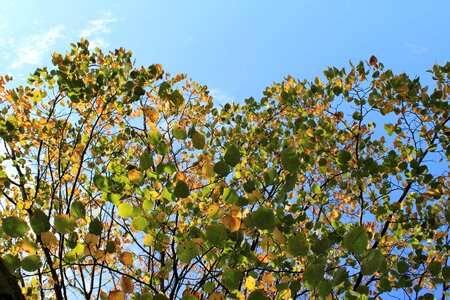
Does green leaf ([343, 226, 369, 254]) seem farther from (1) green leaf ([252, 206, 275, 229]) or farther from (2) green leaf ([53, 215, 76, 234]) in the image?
(2) green leaf ([53, 215, 76, 234])

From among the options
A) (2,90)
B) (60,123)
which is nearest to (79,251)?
(60,123)

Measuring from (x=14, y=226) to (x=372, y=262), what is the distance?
156 centimetres

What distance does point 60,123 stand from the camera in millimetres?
5000

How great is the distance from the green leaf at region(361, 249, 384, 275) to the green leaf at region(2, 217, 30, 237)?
1483 mm

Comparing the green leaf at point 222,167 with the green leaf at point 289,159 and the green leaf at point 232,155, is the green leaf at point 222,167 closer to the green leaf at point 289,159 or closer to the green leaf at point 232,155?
the green leaf at point 232,155

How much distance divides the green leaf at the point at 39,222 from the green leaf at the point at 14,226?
4 centimetres

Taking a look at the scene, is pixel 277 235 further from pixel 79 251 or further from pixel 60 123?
pixel 60 123

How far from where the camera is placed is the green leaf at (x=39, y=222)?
5.82 feet

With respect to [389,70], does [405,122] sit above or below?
below

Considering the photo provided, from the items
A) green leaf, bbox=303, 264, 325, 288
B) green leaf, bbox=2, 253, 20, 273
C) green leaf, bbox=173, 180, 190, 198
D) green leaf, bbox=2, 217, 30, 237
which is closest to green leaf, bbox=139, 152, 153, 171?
green leaf, bbox=173, 180, 190, 198

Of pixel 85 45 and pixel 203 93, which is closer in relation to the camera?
pixel 85 45

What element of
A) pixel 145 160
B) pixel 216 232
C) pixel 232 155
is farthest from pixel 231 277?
pixel 145 160

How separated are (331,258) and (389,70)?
2.25 meters

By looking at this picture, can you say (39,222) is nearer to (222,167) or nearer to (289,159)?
(222,167)
